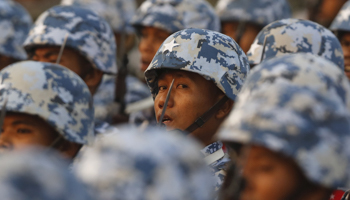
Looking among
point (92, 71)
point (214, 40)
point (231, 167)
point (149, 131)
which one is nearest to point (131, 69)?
point (92, 71)

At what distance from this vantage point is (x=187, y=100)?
3924mm

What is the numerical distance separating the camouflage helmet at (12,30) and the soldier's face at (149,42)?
1.38 m

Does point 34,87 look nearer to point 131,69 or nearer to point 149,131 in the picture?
point 149,131

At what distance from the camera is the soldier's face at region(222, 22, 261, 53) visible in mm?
6855

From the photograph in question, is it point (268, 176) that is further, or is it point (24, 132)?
point (24, 132)

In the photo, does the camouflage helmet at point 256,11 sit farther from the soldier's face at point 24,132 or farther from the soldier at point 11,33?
the soldier's face at point 24,132

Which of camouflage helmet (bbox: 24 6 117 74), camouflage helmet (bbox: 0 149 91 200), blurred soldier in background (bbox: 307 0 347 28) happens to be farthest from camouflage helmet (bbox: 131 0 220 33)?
camouflage helmet (bbox: 0 149 91 200)

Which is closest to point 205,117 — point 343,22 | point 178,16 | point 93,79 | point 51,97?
point 51,97

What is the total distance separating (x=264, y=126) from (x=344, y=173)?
34cm

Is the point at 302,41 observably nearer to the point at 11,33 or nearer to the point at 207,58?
the point at 207,58

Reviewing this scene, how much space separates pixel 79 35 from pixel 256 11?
8.41 ft

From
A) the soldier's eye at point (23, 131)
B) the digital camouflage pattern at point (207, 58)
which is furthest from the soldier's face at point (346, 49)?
the soldier's eye at point (23, 131)

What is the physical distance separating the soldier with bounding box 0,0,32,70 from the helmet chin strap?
3.54m

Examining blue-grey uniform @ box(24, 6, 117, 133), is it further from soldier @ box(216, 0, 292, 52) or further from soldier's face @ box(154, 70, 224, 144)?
A: soldier @ box(216, 0, 292, 52)
